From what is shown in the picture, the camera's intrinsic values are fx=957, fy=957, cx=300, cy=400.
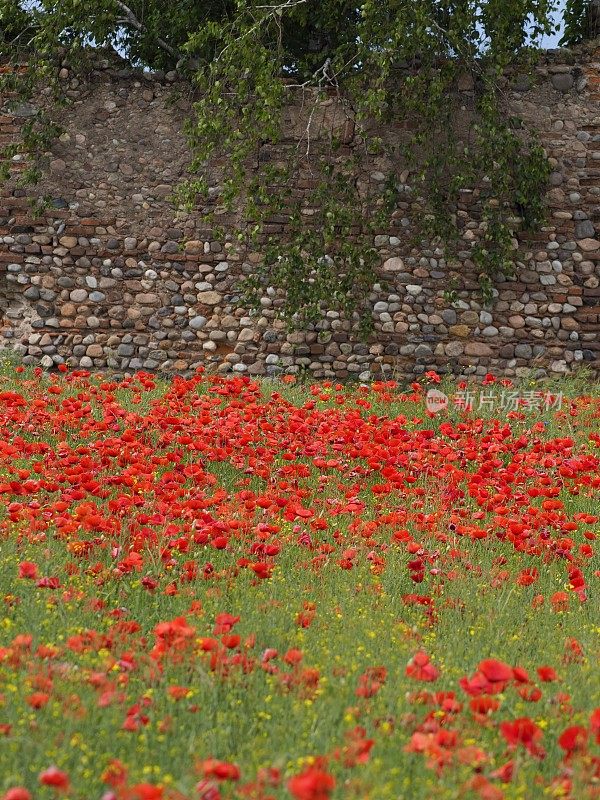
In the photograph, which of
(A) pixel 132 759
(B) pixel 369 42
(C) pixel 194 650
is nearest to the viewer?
(A) pixel 132 759

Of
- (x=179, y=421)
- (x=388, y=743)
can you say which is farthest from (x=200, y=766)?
(x=179, y=421)

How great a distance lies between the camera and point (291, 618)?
10.9ft

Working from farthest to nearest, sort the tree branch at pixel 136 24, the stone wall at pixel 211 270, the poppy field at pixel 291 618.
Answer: the tree branch at pixel 136 24 < the stone wall at pixel 211 270 < the poppy field at pixel 291 618

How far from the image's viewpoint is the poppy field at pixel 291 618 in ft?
7.42

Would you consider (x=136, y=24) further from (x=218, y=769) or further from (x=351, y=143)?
(x=218, y=769)

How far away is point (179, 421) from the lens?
5656 millimetres

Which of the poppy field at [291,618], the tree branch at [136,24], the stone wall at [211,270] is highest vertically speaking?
the tree branch at [136,24]

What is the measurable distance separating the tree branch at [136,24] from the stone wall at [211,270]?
53cm

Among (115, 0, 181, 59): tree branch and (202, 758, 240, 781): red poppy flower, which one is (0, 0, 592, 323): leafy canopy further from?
(202, 758, 240, 781): red poppy flower

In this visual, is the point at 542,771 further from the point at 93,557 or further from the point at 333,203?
the point at 333,203

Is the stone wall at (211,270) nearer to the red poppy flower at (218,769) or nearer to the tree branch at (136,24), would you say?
the tree branch at (136,24)

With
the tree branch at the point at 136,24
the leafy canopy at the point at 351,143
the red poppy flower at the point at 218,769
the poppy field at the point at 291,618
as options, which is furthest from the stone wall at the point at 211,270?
the red poppy flower at the point at 218,769

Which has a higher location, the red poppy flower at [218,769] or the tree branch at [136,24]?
the tree branch at [136,24]

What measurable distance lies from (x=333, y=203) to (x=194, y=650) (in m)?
6.95
